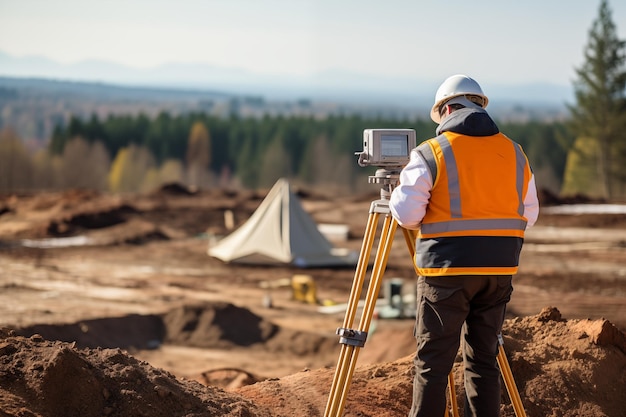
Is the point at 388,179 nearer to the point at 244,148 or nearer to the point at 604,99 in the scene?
the point at 604,99

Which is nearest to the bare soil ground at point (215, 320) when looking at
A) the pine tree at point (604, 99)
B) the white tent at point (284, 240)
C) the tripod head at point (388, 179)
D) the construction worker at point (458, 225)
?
the white tent at point (284, 240)

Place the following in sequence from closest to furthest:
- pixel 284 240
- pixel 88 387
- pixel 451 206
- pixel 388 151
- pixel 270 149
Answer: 1. pixel 451 206
2. pixel 388 151
3. pixel 88 387
4. pixel 284 240
5. pixel 270 149

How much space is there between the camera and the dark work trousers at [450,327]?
4770 mm

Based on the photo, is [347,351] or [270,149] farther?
[270,149]

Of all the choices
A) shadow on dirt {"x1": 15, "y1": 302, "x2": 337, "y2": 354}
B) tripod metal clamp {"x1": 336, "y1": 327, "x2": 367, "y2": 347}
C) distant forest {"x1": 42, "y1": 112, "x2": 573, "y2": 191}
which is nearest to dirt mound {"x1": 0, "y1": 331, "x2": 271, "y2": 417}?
tripod metal clamp {"x1": 336, "y1": 327, "x2": 367, "y2": 347}

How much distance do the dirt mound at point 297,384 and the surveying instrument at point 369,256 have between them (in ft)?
2.70

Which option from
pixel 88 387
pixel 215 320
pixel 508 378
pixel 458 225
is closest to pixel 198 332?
pixel 215 320

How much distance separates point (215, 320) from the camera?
15344mm

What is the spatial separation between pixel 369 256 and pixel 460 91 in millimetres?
980

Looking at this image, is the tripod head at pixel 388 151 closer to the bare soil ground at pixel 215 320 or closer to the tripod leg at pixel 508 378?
the tripod leg at pixel 508 378

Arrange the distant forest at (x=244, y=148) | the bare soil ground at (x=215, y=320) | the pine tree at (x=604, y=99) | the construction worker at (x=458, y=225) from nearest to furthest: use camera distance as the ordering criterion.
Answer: the construction worker at (x=458, y=225) < the bare soil ground at (x=215, y=320) < the pine tree at (x=604, y=99) < the distant forest at (x=244, y=148)

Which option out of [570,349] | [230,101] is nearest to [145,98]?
[230,101]

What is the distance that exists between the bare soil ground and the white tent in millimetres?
472

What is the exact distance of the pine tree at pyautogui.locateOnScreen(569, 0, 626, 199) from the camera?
50906 millimetres
